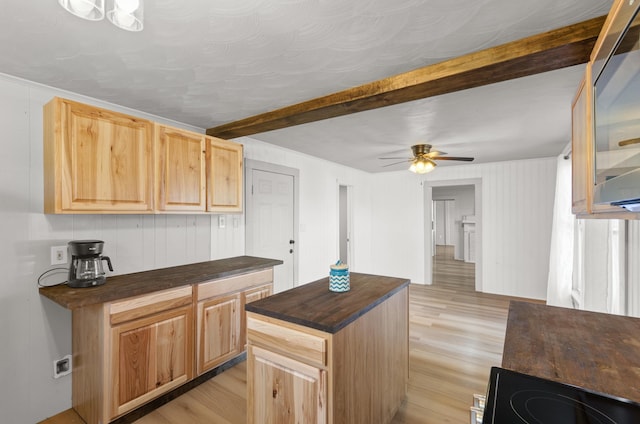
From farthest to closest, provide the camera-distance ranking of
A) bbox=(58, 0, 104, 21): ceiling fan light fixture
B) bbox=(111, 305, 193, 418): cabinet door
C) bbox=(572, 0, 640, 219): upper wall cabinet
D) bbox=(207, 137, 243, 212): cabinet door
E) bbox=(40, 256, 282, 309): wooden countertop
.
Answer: bbox=(207, 137, 243, 212): cabinet door < bbox=(111, 305, 193, 418): cabinet door < bbox=(40, 256, 282, 309): wooden countertop < bbox=(58, 0, 104, 21): ceiling fan light fixture < bbox=(572, 0, 640, 219): upper wall cabinet

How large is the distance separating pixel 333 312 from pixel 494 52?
1639 millimetres

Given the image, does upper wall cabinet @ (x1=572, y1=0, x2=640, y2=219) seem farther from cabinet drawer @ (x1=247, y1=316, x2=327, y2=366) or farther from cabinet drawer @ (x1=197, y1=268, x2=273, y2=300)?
cabinet drawer @ (x1=197, y1=268, x2=273, y2=300)

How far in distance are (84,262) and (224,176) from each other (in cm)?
128

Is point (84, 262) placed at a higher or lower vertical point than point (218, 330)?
higher

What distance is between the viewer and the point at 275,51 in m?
1.59

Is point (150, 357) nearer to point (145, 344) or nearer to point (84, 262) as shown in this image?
point (145, 344)

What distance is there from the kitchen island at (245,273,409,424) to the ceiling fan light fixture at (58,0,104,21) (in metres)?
1.43

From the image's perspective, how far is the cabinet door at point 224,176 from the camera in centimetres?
268

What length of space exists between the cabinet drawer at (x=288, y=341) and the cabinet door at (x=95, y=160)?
1.34 m

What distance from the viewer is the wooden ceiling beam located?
4.61 feet

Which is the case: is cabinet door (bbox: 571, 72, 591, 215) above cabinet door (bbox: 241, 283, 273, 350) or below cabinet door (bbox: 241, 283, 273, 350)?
above

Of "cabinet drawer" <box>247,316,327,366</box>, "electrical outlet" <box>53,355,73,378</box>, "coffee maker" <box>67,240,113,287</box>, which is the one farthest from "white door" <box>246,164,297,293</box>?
"cabinet drawer" <box>247,316,327,366</box>

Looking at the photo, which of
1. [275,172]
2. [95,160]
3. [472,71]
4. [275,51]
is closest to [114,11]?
[275,51]

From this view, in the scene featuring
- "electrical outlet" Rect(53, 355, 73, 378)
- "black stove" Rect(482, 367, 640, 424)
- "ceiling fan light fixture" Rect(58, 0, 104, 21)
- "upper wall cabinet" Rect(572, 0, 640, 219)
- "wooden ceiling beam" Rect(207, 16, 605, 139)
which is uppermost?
"wooden ceiling beam" Rect(207, 16, 605, 139)
